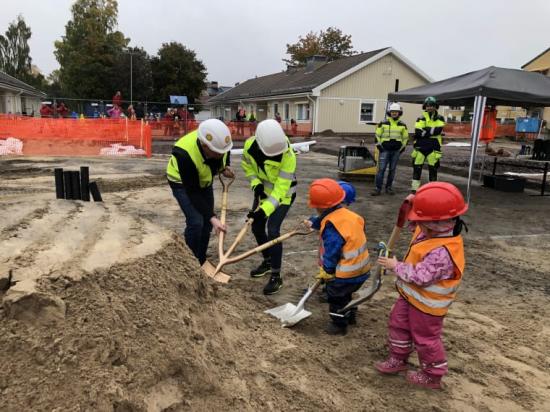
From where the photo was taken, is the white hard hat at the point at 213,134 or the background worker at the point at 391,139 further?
the background worker at the point at 391,139

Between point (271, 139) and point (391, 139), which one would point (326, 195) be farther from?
point (391, 139)

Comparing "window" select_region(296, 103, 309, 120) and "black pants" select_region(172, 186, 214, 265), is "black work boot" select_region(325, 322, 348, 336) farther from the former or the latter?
"window" select_region(296, 103, 309, 120)

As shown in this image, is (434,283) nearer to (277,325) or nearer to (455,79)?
(277,325)

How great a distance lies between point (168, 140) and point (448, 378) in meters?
20.2

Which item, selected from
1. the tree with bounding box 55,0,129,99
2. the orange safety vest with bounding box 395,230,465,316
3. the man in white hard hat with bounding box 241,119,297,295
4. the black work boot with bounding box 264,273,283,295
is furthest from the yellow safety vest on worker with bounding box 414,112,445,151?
the tree with bounding box 55,0,129,99

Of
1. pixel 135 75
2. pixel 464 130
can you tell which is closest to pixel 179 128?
pixel 135 75

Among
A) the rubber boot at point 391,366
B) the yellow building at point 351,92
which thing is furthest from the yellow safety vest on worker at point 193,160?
the yellow building at point 351,92

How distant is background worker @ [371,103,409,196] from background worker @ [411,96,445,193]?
0.35 meters

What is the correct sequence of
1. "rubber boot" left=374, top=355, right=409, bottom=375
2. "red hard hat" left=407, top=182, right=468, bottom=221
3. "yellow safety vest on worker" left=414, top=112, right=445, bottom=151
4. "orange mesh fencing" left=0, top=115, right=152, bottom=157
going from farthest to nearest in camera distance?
1. "orange mesh fencing" left=0, top=115, right=152, bottom=157
2. "yellow safety vest on worker" left=414, top=112, right=445, bottom=151
3. "rubber boot" left=374, top=355, right=409, bottom=375
4. "red hard hat" left=407, top=182, right=468, bottom=221

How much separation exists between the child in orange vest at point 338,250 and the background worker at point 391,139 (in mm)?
5874

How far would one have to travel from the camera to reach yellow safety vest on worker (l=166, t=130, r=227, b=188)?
384 cm

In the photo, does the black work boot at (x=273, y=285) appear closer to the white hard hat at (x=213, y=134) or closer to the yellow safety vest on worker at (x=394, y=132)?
the white hard hat at (x=213, y=134)

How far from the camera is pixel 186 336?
2424mm

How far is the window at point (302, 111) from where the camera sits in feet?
93.5
